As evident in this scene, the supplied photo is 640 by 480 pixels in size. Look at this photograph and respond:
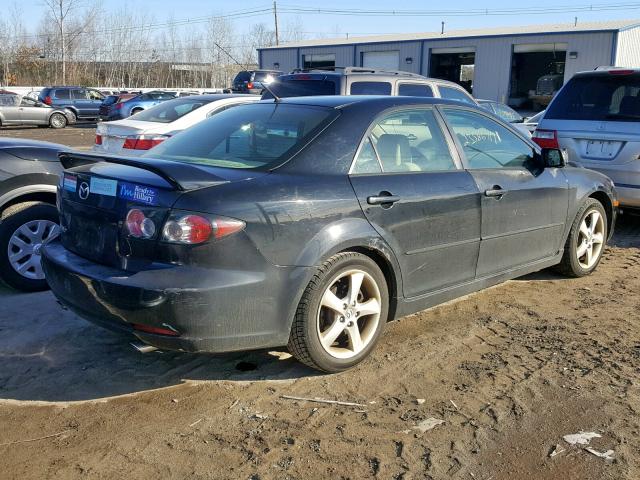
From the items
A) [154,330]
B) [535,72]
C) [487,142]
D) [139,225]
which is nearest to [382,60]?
[535,72]

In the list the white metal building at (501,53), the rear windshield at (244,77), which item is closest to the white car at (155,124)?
the rear windshield at (244,77)

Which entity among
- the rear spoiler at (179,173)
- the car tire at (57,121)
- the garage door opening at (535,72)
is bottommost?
the car tire at (57,121)

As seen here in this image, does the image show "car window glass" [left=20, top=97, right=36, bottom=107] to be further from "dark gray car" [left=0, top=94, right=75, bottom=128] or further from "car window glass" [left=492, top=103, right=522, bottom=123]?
"car window glass" [left=492, top=103, right=522, bottom=123]

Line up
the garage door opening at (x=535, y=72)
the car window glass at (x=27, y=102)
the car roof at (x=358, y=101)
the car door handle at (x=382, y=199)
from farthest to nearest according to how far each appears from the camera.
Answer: the garage door opening at (x=535, y=72)
the car window glass at (x=27, y=102)
the car roof at (x=358, y=101)
the car door handle at (x=382, y=199)

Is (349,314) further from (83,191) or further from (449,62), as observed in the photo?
(449,62)

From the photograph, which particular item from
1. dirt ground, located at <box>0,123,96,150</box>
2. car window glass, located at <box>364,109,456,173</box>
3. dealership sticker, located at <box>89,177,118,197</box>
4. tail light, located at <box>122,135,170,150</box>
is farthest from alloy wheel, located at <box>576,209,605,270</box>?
dirt ground, located at <box>0,123,96,150</box>

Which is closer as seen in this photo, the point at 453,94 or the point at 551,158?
the point at 551,158

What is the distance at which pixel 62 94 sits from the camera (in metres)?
30.4

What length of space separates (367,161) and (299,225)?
29.4 inches

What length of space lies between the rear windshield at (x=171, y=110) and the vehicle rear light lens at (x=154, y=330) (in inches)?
236

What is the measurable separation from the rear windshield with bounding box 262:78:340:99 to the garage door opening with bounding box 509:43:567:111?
87.2 ft

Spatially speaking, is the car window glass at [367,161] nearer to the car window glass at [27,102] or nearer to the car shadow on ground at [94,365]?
the car shadow on ground at [94,365]

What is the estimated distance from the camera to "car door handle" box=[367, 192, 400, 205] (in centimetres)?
382

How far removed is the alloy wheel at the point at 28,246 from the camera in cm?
529
